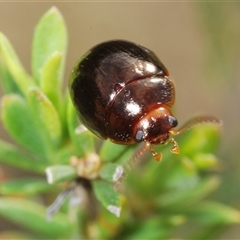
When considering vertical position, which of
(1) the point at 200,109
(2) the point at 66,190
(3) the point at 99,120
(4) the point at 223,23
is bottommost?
(1) the point at 200,109

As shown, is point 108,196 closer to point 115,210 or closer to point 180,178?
point 115,210

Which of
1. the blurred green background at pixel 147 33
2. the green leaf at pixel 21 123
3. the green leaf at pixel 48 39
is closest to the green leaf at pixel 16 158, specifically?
the green leaf at pixel 21 123

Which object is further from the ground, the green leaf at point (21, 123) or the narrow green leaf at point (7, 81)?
the narrow green leaf at point (7, 81)

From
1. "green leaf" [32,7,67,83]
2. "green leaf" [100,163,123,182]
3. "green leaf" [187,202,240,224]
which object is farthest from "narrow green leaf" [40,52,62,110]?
"green leaf" [187,202,240,224]

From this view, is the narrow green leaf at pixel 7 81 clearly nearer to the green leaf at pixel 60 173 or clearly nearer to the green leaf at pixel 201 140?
the green leaf at pixel 60 173

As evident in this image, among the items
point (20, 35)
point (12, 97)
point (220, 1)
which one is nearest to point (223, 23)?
point (220, 1)

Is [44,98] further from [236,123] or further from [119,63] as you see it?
[236,123]
